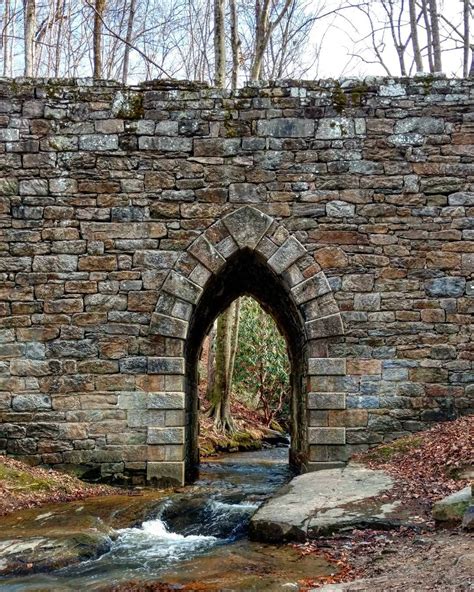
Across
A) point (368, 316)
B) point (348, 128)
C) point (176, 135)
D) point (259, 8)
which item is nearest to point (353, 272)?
point (368, 316)

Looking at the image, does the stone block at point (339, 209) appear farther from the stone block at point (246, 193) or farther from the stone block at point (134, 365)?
the stone block at point (134, 365)

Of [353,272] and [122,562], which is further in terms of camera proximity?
[353,272]

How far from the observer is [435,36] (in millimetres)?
15844

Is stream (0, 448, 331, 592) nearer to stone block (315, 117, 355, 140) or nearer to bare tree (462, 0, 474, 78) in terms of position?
stone block (315, 117, 355, 140)

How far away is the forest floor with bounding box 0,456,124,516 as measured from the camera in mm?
6948

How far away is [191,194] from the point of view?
330 inches

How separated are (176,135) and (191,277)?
187 centimetres

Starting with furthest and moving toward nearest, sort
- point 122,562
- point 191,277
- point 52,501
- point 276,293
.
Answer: point 276,293 → point 191,277 → point 52,501 → point 122,562

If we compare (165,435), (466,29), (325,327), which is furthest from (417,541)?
(466,29)

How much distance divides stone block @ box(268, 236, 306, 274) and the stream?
2.87 metres

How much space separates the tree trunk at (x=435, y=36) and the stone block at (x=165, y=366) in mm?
11365

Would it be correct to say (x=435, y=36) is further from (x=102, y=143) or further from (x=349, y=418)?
(x=349, y=418)

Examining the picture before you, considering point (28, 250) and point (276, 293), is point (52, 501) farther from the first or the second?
point (276, 293)

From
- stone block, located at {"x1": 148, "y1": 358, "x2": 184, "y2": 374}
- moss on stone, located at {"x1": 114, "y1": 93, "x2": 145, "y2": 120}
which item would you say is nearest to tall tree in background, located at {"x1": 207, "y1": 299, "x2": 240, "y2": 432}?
stone block, located at {"x1": 148, "y1": 358, "x2": 184, "y2": 374}
